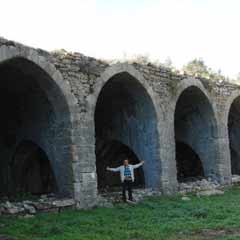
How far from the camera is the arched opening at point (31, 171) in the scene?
15398 millimetres

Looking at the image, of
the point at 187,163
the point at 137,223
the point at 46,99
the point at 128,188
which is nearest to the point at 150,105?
the point at 128,188

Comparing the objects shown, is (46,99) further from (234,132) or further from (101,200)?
(234,132)

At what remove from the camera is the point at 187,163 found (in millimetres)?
19781

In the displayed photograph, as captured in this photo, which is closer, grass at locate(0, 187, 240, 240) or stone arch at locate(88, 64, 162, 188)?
grass at locate(0, 187, 240, 240)

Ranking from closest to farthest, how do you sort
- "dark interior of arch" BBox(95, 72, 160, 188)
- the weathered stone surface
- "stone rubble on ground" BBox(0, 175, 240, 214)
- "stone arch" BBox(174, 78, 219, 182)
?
"stone rubble on ground" BBox(0, 175, 240, 214) < the weathered stone surface < "dark interior of arch" BBox(95, 72, 160, 188) < "stone arch" BBox(174, 78, 219, 182)

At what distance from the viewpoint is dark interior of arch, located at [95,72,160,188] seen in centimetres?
1419

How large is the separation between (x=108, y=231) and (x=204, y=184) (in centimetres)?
798

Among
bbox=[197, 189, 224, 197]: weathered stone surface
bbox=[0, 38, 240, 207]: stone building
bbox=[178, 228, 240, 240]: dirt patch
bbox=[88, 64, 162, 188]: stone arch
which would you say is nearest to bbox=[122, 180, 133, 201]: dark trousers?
bbox=[0, 38, 240, 207]: stone building

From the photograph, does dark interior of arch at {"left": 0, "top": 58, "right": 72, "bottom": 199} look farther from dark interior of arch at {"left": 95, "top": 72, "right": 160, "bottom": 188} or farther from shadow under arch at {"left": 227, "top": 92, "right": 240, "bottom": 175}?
shadow under arch at {"left": 227, "top": 92, "right": 240, "bottom": 175}

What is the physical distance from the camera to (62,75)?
37.8 feet

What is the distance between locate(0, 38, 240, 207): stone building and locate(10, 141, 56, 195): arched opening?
0.11ft

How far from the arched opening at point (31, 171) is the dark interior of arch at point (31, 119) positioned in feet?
0.60

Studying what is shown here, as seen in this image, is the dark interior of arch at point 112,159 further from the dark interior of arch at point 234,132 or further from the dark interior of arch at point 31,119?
the dark interior of arch at point 234,132

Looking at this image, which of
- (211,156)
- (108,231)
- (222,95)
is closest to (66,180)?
(108,231)
